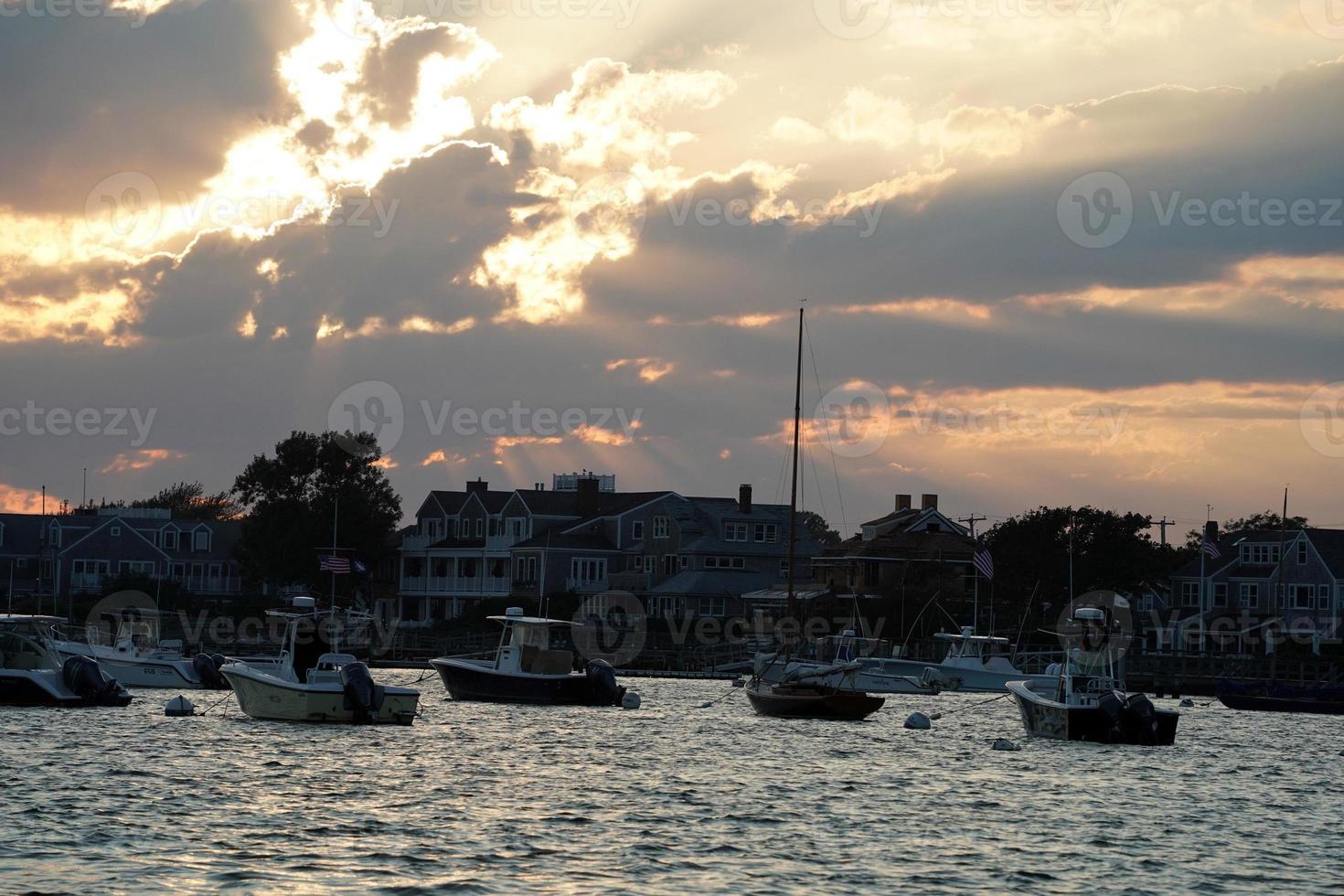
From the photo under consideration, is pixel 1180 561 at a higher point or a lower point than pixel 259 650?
higher

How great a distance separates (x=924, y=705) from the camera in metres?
75.6

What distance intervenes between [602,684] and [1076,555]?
5621 centimetres

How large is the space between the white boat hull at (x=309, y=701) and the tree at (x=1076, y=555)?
220 feet

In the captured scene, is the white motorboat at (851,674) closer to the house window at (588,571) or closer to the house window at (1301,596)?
the house window at (588,571)

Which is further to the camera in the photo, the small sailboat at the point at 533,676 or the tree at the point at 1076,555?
the tree at the point at 1076,555

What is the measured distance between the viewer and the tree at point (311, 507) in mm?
120688

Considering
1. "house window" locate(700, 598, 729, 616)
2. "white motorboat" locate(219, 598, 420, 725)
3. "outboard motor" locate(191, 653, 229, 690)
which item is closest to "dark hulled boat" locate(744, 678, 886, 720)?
"white motorboat" locate(219, 598, 420, 725)

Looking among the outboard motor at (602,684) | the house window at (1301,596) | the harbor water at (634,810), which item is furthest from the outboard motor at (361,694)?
the house window at (1301,596)

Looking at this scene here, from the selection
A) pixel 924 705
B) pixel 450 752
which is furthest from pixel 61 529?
pixel 450 752

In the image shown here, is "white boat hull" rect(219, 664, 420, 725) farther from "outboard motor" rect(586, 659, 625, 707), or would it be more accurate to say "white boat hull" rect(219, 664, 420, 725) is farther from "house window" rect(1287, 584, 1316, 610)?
"house window" rect(1287, 584, 1316, 610)

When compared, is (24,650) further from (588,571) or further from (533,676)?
(588,571)

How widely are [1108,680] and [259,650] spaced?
207ft

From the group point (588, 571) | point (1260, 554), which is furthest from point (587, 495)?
point (1260, 554)

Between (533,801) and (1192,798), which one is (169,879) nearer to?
(533,801)
